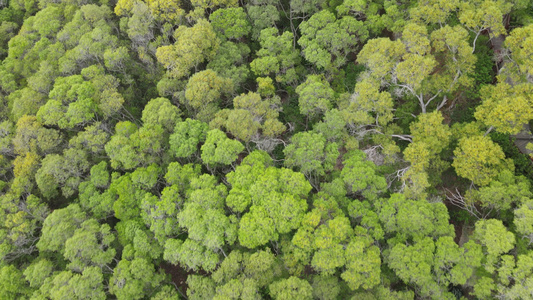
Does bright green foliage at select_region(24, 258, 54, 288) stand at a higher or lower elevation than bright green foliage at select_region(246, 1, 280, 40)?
lower

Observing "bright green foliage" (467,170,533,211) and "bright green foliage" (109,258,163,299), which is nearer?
"bright green foliage" (467,170,533,211)

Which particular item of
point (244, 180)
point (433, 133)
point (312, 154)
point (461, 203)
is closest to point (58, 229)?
point (244, 180)

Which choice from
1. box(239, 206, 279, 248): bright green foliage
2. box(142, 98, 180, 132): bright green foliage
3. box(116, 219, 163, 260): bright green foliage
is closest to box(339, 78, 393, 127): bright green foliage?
box(239, 206, 279, 248): bright green foliage

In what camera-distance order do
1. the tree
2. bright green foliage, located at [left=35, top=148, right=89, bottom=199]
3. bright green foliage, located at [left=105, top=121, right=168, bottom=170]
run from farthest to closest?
the tree, bright green foliage, located at [left=35, top=148, right=89, bottom=199], bright green foliage, located at [left=105, top=121, right=168, bottom=170]

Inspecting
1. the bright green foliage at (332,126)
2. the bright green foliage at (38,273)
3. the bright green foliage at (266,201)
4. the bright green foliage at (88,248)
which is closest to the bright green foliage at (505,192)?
the bright green foliage at (332,126)

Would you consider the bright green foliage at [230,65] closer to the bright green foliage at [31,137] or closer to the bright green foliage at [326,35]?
the bright green foliage at [326,35]

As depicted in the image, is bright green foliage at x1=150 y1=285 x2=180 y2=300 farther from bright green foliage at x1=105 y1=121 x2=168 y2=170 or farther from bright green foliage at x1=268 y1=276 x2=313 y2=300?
bright green foliage at x1=105 y1=121 x2=168 y2=170
